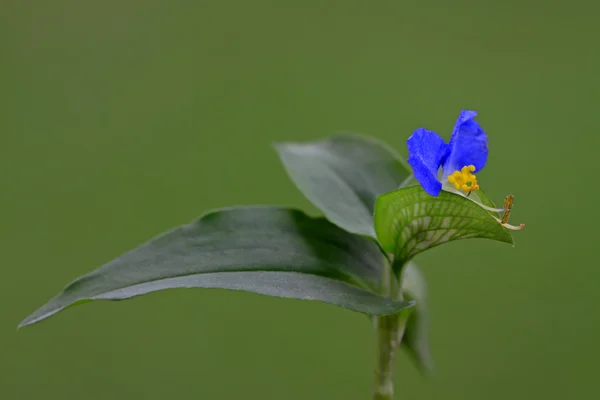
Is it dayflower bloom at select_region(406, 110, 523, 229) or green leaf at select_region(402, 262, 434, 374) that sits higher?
dayflower bloom at select_region(406, 110, 523, 229)

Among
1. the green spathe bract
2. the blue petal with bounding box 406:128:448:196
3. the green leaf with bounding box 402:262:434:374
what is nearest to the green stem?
the green spathe bract

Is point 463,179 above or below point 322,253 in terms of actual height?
above

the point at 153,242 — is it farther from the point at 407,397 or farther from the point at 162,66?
the point at 162,66

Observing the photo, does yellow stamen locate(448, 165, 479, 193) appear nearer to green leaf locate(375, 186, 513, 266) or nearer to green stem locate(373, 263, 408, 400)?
green leaf locate(375, 186, 513, 266)

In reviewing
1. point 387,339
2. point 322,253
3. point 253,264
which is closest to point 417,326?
point 387,339

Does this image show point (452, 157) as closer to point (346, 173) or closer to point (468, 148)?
point (468, 148)

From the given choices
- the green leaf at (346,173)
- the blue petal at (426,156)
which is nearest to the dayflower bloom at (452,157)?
the blue petal at (426,156)

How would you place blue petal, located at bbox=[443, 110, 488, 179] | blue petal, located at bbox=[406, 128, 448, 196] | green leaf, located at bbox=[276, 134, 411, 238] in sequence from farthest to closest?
green leaf, located at bbox=[276, 134, 411, 238]
blue petal, located at bbox=[443, 110, 488, 179]
blue petal, located at bbox=[406, 128, 448, 196]
